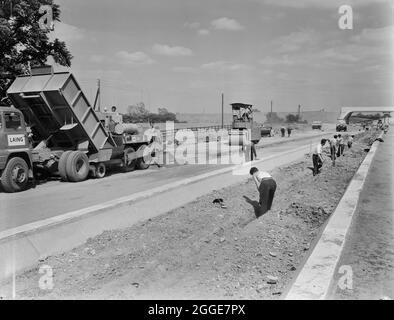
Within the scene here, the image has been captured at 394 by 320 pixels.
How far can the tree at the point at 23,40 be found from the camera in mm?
16406

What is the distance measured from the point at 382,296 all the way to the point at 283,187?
949cm

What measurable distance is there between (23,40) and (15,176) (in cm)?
860

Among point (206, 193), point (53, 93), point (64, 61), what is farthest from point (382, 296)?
point (64, 61)

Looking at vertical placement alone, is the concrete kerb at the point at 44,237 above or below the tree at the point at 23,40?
below

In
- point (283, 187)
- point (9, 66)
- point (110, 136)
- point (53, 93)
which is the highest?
point (9, 66)

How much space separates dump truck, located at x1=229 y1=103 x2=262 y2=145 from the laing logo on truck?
664 inches

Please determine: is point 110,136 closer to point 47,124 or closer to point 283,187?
point 47,124

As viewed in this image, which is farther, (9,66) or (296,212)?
(9,66)

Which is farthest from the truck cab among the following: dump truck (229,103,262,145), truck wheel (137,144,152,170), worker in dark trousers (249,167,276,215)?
dump truck (229,103,262,145)

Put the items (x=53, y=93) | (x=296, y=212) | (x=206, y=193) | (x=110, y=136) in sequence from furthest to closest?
(x=110, y=136)
(x=53, y=93)
(x=206, y=193)
(x=296, y=212)

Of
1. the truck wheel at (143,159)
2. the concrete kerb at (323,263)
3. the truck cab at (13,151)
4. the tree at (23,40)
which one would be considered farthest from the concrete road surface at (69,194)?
the tree at (23,40)

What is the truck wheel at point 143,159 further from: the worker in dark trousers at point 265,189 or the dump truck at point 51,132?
the worker in dark trousers at point 265,189

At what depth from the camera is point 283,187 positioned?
13.7 m

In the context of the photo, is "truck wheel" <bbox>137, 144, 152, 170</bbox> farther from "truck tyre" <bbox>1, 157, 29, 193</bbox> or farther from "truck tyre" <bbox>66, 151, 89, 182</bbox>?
"truck tyre" <bbox>1, 157, 29, 193</bbox>
